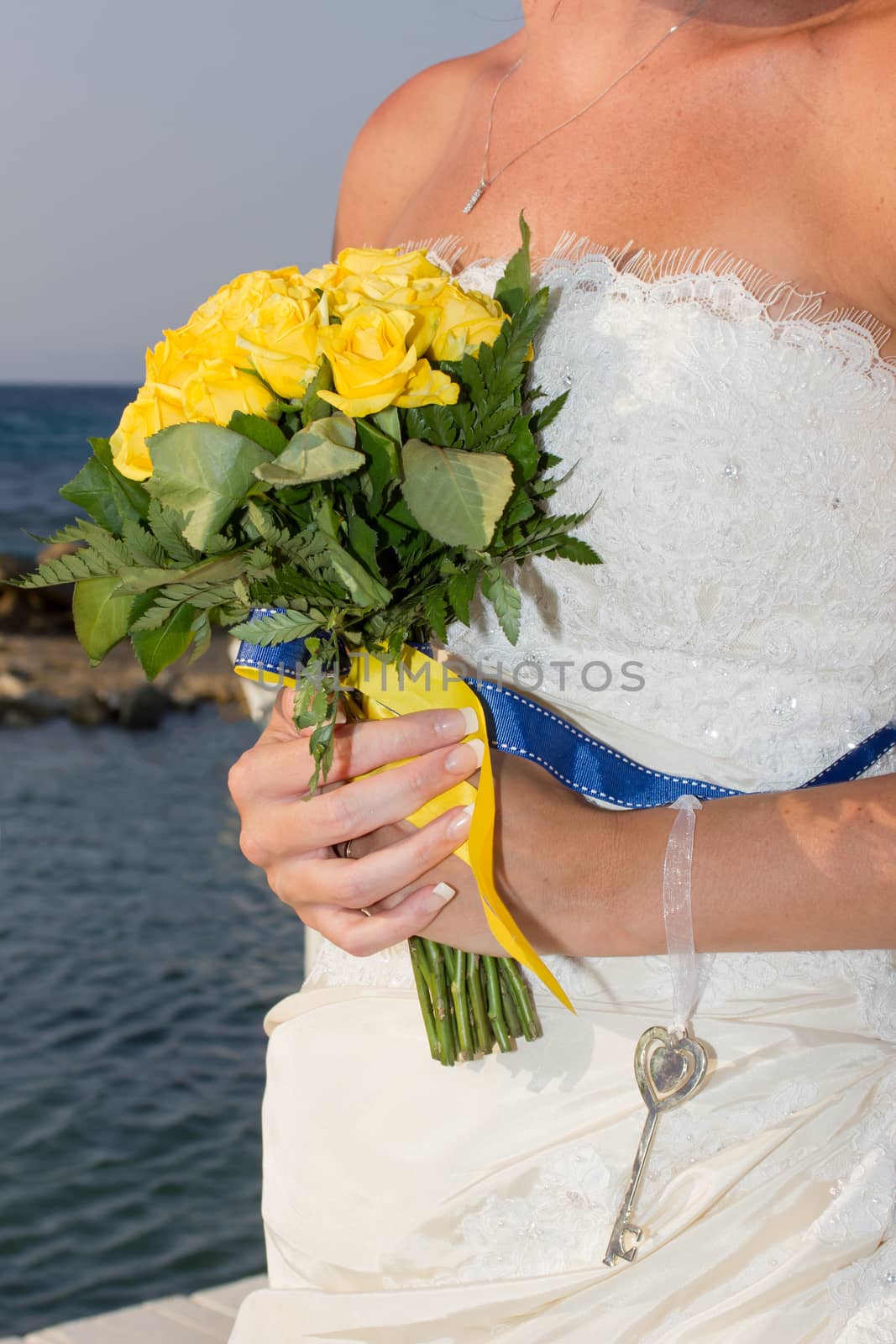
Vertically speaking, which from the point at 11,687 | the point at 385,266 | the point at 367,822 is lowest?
the point at 11,687

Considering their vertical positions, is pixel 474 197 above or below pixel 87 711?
above

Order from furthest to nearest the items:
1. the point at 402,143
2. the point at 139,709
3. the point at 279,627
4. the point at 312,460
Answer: the point at 139,709
the point at 402,143
the point at 279,627
the point at 312,460

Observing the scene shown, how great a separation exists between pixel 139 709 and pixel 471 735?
10.7 metres

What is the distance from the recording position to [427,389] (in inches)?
Answer: 53.4

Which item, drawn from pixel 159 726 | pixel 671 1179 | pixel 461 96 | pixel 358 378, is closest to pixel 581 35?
pixel 461 96

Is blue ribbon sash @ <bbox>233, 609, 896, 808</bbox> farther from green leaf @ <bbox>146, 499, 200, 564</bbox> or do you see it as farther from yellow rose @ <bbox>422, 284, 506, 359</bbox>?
yellow rose @ <bbox>422, 284, 506, 359</bbox>

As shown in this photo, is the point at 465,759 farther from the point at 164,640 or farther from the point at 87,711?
the point at 87,711

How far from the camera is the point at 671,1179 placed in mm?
1468

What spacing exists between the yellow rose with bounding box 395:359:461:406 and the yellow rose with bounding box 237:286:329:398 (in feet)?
0.33

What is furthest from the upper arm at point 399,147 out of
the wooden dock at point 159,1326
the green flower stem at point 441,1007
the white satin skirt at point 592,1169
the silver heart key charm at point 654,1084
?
the wooden dock at point 159,1326

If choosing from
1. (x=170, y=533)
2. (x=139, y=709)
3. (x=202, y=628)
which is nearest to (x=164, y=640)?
(x=202, y=628)

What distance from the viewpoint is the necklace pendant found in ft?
6.14

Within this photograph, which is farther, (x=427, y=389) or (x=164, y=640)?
(x=164, y=640)

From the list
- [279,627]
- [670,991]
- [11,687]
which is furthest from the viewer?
[11,687]
